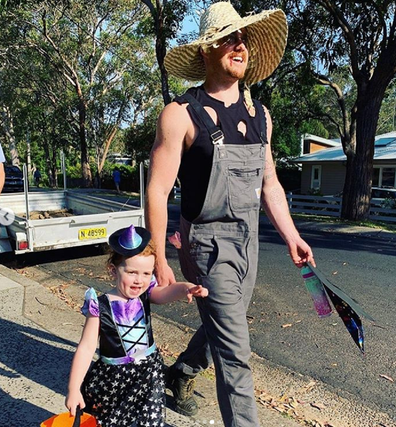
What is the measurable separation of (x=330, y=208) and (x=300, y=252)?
47.6 ft

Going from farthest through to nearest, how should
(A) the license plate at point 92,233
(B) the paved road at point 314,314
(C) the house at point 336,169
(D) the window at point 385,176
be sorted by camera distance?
1. (D) the window at point 385,176
2. (C) the house at point 336,169
3. (A) the license plate at point 92,233
4. (B) the paved road at point 314,314

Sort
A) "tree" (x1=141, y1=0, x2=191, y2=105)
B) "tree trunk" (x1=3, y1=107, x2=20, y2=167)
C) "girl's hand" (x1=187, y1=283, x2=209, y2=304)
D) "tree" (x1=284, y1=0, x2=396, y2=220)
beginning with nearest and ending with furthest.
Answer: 1. "girl's hand" (x1=187, y1=283, x2=209, y2=304)
2. "tree" (x1=284, y1=0, x2=396, y2=220)
3. "tree" (x1=141, y1=0, x2=191, y2=105)
4. "tree trunk" (x1=3, y1=107, x2=20, y2=167)

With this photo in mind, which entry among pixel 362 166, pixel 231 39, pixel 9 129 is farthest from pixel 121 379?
pixel 9 129

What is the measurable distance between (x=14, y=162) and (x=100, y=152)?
35.6 ft

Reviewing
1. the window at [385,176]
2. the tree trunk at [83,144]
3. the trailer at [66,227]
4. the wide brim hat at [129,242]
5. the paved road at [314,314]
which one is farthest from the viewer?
the tree trunk at [83,144]

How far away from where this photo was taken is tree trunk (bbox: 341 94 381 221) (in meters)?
12.7

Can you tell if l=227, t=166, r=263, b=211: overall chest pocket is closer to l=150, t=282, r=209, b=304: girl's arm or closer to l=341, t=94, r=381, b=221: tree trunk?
l=150, t=282, r=209, b=304: girl's arm

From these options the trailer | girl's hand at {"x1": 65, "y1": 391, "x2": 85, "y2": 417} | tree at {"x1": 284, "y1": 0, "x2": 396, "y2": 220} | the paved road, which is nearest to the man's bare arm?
girl's hand at {"x1": 65, "y1": 391, "x2": 85, "y2": 417}

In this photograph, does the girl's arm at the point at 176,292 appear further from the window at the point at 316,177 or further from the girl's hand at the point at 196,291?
the window at the point at 316,177

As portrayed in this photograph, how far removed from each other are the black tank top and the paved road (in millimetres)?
1898

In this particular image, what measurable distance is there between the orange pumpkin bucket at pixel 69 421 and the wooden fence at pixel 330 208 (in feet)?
45.0

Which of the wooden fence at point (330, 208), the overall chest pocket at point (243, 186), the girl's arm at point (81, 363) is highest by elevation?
the overall chest pocket at point (243, 186)

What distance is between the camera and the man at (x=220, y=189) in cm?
207

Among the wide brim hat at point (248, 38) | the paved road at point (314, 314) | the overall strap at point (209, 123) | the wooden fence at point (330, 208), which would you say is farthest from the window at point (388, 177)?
A: the overall strap at point (209, 123)
